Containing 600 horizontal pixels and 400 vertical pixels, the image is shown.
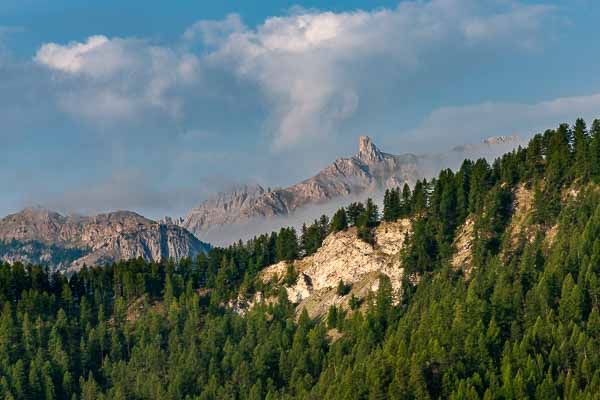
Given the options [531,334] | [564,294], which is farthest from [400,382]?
[564,294]

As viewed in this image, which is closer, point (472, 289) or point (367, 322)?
point (472, 289)

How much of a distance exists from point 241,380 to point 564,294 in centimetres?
7268

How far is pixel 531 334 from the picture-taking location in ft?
527

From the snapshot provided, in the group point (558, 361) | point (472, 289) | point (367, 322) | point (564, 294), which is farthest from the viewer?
point (367, 322)

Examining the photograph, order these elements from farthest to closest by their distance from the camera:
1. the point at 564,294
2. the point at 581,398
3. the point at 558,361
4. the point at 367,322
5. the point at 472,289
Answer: the point at 367,322 → the point at 472,289 → the point at 564,294 → the point at 558,361 → the point at 581,398

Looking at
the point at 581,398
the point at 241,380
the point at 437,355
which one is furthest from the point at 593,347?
the point at 241,380

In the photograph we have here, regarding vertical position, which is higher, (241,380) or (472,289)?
→ (472,289)

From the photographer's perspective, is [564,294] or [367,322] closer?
[564,294]

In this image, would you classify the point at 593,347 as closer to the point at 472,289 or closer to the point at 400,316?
the point at 472,289

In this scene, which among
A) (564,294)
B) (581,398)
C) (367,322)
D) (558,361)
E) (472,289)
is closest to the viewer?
(581,398)

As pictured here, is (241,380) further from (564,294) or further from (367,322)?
(564,294)

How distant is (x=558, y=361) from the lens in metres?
152

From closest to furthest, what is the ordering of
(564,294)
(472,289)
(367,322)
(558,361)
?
(558,361) < (564,294) < (472,289) < (367,322)

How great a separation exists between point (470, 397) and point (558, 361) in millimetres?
18035
